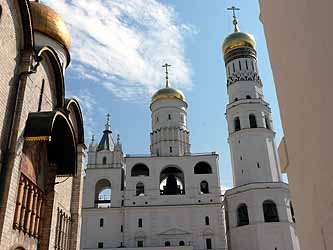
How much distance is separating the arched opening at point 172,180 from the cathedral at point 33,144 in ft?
69.3

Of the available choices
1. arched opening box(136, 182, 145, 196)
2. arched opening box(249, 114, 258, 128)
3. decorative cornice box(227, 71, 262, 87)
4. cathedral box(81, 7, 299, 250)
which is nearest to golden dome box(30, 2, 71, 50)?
cathedral box(81, 7, 299, 250)

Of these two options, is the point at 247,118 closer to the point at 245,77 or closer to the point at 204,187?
the point at 245,77

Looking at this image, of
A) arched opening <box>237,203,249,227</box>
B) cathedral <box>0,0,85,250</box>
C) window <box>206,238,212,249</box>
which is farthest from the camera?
window <box>206,238,212,249</box>

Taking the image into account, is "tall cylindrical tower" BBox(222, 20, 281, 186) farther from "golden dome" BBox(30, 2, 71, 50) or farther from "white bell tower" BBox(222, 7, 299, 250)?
"golden dome" BBox(30, 2, 71, 50)

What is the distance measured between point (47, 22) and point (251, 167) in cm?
2184

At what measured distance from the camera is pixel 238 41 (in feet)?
117

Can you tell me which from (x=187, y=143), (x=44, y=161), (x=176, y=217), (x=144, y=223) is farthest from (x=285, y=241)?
(x=44, y=161)

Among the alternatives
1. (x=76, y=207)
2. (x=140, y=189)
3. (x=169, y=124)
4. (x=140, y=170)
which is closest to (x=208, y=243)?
(x=140, y=189)

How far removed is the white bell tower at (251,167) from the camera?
28.0 m

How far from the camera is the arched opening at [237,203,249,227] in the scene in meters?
29.7

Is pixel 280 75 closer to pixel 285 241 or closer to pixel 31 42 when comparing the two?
pixel 31 42

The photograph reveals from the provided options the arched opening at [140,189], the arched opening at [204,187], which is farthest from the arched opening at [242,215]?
the arched opening at [140,189]

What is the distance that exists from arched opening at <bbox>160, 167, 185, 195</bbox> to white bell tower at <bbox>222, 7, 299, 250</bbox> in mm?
5125

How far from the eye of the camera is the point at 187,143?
1469 inches
